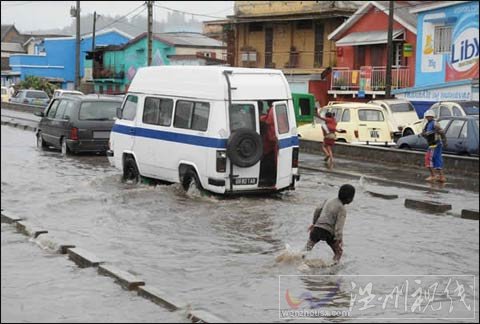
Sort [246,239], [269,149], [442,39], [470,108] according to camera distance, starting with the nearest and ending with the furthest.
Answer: [246,239] < [269,149] < [470,108] < [442,39]

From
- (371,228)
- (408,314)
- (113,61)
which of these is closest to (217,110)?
(371,228)

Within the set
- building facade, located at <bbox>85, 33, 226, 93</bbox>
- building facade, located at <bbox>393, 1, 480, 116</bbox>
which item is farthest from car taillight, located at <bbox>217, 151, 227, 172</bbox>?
Answer: building facade, located at <bbox>85, 33, 226, 93</bbox>

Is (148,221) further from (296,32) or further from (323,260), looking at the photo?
(296,32)

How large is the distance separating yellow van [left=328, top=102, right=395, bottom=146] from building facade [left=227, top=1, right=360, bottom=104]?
21.7m

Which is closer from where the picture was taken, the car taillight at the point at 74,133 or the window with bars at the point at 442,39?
the car taillight at the point at 74,133

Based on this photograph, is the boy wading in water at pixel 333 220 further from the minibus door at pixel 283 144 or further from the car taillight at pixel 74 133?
the car taillight at pixel 74 133

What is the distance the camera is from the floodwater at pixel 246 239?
28.7 feet

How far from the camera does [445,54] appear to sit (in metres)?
38.0

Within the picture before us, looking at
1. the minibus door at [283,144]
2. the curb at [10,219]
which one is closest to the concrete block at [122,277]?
the curb at [10,219]

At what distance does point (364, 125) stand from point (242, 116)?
11.9 metres

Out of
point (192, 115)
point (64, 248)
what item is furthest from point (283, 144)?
point (64, 248)

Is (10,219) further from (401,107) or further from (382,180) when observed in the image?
(401,107)

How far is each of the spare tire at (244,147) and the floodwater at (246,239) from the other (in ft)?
2.80

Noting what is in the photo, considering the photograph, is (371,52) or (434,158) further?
(371,52)
